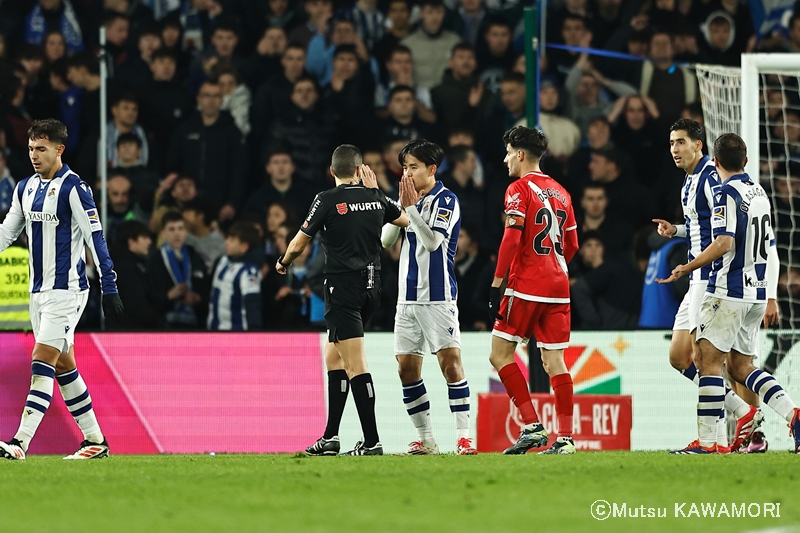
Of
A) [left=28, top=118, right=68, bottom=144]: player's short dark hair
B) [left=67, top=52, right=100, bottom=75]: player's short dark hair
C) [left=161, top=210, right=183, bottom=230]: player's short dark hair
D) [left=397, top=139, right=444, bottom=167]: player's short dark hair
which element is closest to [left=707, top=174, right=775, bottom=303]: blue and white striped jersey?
[left=397, top=139, right=444, bottom=167]: player's short dark hair

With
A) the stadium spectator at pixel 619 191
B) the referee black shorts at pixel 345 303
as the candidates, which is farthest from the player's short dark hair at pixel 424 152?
the stadium spectator at pixel 619 191

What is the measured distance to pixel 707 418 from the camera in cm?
884

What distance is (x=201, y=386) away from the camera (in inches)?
461

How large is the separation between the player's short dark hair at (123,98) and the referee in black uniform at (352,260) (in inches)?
257

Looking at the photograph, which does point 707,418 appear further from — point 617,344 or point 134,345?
point 134,345

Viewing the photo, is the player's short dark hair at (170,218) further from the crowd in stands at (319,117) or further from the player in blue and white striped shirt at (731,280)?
the player in blue and white striped shirt at (731,280)

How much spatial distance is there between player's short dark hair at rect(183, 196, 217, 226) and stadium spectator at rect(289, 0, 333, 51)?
8.48ft

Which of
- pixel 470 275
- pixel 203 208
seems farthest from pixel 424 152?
pixel 203 208

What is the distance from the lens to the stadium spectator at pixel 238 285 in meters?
13.2

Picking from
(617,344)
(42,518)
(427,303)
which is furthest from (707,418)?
(42,518)

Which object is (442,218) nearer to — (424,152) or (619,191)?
(424,152)

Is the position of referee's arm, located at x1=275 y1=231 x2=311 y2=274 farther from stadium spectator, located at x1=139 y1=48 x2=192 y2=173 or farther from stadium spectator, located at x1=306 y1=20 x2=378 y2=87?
stadium spectator, located at x1=306 y1=20 x2=378 y2=87

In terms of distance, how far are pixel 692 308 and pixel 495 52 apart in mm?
6830

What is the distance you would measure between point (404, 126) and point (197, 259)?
115 inches
